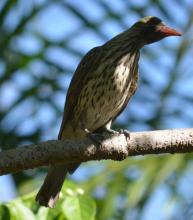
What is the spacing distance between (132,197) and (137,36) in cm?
144

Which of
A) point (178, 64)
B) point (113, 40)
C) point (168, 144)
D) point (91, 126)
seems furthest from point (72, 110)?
point (168, 144)

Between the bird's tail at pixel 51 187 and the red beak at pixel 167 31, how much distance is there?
957mm

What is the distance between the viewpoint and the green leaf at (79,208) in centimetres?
316

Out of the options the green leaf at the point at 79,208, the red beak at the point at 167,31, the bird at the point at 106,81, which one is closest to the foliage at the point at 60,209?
the green leaf at the point at 79,208

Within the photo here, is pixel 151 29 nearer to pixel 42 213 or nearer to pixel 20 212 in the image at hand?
pixel 42 213

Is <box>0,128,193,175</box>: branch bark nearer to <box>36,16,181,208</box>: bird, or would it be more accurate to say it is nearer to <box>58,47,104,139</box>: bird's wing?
<box>36,16,181,208</box>: bird

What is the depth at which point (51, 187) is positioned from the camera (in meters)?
4.21

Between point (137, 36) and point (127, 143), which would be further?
point (137, 36)

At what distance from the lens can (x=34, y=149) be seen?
3199 mm

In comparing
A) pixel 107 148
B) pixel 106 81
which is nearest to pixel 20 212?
pixel 107 148

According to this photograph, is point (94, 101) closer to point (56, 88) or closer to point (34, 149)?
point (56, 88)

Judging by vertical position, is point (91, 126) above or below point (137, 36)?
below

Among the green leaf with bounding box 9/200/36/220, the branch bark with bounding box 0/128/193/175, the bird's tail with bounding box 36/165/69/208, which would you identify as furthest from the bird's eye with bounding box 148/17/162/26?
the green leaf with bounding box 9/200/36/220

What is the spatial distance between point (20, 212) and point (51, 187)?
1.00 m
